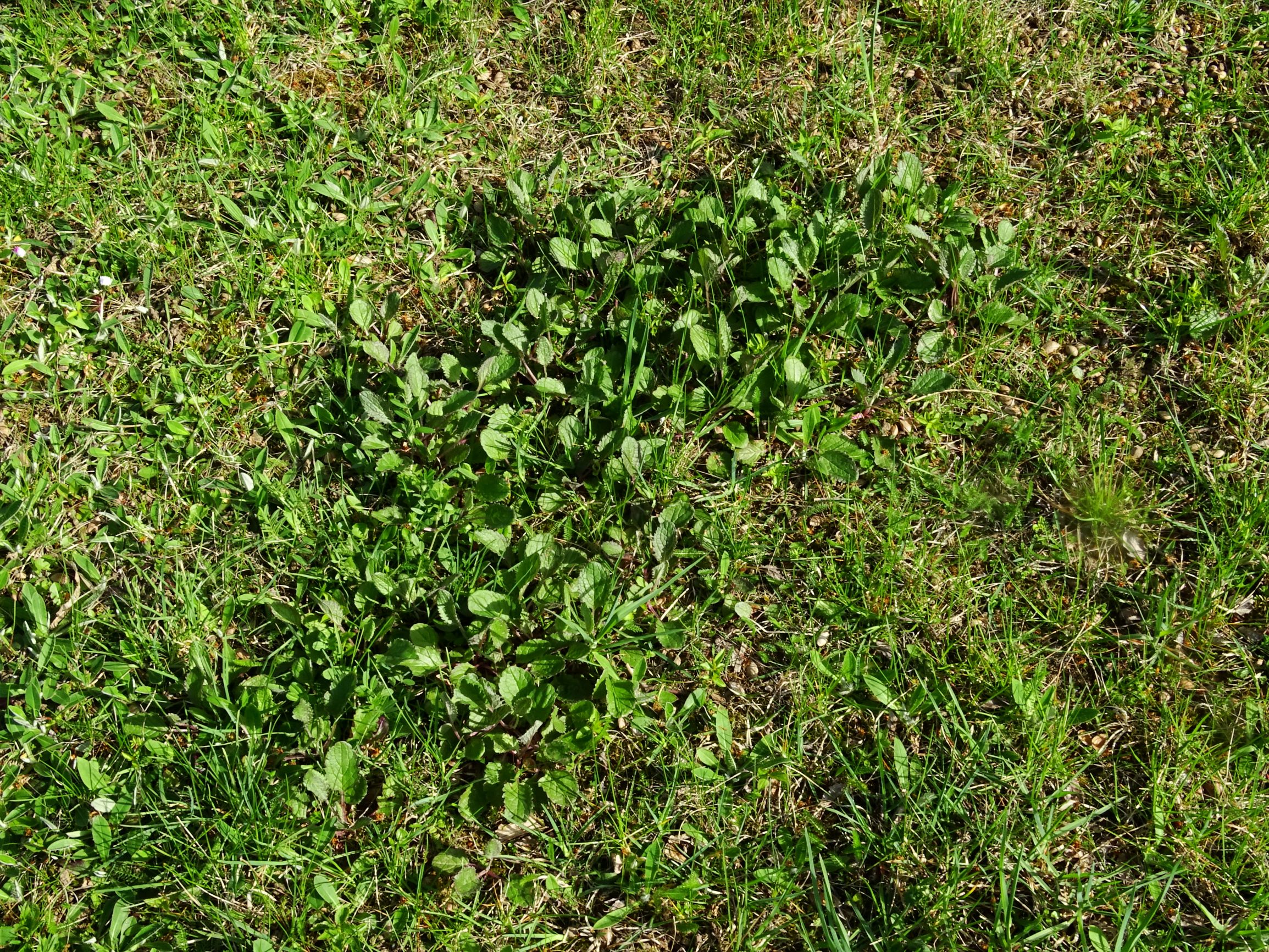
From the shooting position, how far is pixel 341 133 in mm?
3414

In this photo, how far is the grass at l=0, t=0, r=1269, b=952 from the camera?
92.2 inches

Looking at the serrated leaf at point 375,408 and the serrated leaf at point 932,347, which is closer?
the serrated leaf at point 375,408

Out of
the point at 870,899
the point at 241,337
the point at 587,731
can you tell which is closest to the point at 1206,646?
the point at 870,899

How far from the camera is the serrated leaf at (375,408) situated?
9.19ft

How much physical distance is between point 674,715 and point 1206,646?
1354 mm

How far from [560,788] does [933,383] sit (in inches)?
59.1

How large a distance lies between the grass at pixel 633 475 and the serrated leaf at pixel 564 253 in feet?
0.04

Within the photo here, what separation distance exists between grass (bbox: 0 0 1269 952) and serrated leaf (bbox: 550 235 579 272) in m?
0.01

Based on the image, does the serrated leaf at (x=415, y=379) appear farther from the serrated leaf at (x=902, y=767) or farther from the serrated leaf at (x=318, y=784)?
the serrated leaf at (x=902, y=767)

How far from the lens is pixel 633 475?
9.04 ft

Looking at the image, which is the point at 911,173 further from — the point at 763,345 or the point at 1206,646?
the point at 1206,646

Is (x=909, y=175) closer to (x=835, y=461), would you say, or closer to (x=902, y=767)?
(x=835, y=461)

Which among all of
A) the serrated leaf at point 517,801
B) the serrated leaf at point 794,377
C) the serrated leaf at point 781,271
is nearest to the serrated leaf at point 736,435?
the serrated leaf at point 794,377

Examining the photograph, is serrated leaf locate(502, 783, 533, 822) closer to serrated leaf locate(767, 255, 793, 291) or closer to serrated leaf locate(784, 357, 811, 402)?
serrated leaf locate(784, 357, 811, 402)
